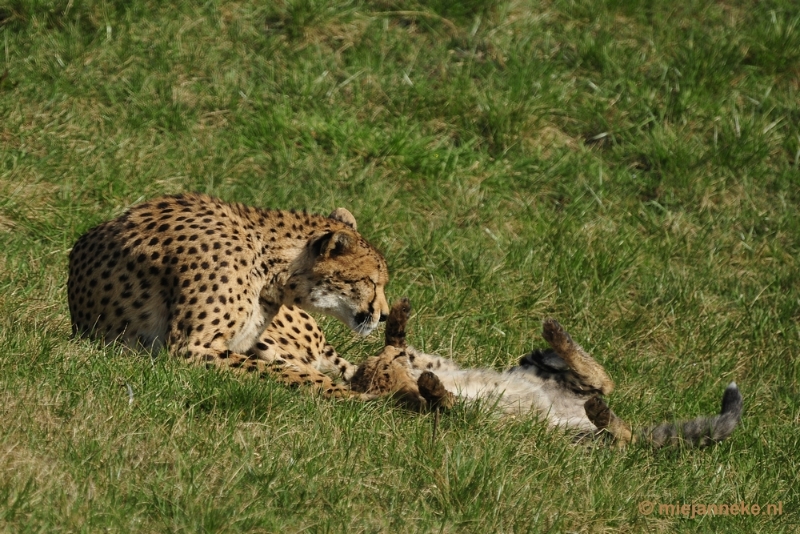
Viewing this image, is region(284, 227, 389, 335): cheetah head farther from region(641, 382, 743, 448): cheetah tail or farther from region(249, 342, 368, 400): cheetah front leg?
region(641, 382, 743, 448): cheetah tail

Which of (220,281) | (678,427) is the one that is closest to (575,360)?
(678,427)

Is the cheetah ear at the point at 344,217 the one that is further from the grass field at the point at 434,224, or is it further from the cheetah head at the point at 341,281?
the grass field at the point at 434,224

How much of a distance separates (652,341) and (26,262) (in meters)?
3.07

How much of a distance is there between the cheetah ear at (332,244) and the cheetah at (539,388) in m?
0.33

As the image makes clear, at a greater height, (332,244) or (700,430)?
(332,244)

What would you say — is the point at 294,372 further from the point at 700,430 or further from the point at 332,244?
the point at 700,430

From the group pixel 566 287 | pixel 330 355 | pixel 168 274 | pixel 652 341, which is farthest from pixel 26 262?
pixel 652 341

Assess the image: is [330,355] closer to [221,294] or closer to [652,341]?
[221,294]

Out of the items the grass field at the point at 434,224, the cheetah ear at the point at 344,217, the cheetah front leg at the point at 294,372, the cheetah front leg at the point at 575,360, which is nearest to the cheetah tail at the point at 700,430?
the grass field at the point at 434,224

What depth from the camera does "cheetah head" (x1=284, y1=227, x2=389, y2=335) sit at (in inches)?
198

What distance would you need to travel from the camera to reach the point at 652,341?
20.1ft

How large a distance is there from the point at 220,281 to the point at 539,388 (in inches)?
57.1

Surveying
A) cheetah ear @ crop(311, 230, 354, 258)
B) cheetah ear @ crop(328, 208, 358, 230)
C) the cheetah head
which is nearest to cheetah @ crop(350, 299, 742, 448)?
the cheetah head

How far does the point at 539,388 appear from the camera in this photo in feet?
17.0
